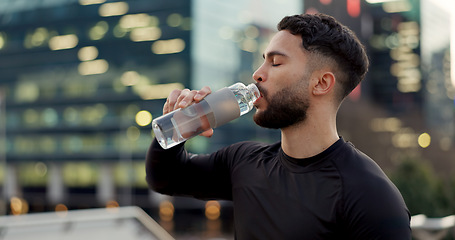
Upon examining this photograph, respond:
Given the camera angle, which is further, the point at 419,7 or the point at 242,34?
the point at 419,7

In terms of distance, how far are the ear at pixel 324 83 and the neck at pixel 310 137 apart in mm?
101

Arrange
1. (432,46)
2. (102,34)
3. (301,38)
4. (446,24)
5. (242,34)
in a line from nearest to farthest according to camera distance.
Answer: (301,38), (242,34), (102,34), (432,46), (446,24)

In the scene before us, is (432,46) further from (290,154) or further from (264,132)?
(290,154)

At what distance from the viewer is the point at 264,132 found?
5147cm

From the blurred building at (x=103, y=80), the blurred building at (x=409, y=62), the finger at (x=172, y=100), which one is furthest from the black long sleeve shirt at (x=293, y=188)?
the blurred building at (x=409, y=62)

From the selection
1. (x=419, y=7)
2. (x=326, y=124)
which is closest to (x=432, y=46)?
(x=419, y=7)

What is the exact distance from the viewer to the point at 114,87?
2114 inches

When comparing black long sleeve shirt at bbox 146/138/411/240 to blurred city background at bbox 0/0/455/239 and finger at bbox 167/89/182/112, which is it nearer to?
finger at bbox 167/89/182/112

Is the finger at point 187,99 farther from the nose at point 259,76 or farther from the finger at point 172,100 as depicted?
the nose at point 259,76

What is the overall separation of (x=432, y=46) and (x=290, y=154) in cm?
10129

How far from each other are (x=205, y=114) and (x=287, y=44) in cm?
45

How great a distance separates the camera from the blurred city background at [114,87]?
156 ft

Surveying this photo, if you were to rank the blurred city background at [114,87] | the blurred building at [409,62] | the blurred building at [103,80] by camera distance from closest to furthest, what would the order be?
the blurred city background at [114,87] → the blurred building at [103,80] → the blurred building at [409,62]

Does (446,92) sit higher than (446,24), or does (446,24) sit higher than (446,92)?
(446,24)
